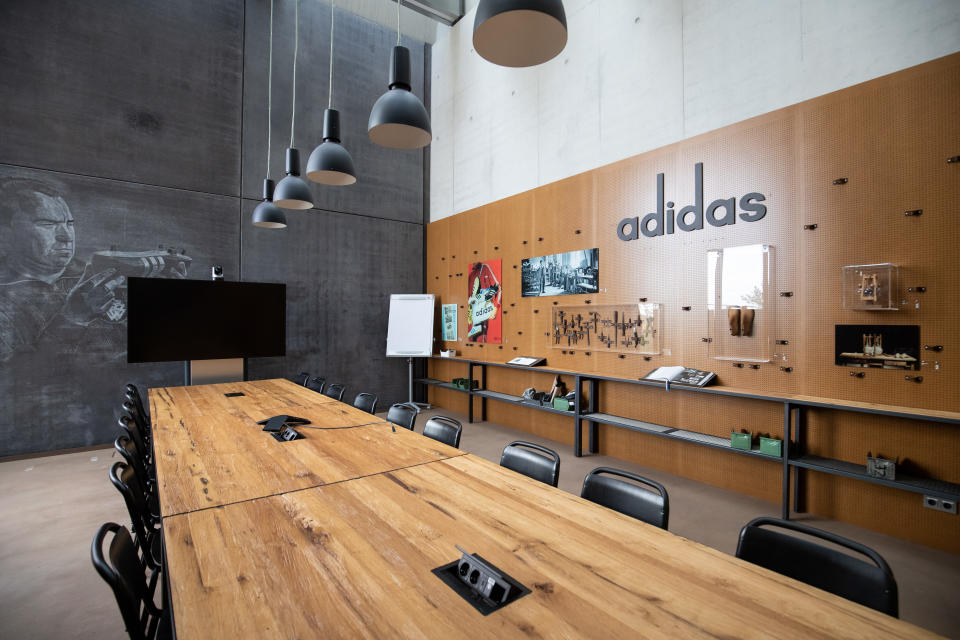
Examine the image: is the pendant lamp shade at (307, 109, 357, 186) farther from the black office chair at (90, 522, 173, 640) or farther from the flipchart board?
the flipchart board

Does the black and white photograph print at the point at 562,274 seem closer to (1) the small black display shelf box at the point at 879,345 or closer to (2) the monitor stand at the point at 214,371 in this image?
(1) the small black display shelf box at the point at 879,345

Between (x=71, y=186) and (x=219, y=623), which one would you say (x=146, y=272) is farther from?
(x=219, y=623)

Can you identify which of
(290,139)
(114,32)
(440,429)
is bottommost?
(440,429)

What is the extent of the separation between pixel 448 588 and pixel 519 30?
2146mm

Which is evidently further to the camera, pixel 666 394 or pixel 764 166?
pixel 666 394

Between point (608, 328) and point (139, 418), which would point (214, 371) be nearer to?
point (139, 418)

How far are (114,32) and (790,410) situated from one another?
341 inches

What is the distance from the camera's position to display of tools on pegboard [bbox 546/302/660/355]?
4.73 metres

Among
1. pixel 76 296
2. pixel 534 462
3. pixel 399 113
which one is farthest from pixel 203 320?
pixel 534 462

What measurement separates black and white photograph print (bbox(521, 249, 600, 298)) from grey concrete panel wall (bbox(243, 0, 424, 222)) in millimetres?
3114

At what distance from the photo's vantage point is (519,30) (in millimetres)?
1914

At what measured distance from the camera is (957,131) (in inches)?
118

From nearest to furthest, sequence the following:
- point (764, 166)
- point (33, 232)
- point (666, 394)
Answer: point (764, 166) → point (666, 394) → point (33, 232)

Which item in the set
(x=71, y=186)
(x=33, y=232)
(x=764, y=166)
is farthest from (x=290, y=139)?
Result: (x=764, y=166)
